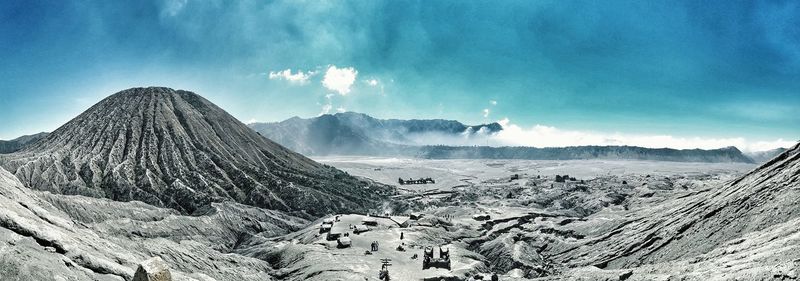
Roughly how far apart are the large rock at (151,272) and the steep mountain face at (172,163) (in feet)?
274

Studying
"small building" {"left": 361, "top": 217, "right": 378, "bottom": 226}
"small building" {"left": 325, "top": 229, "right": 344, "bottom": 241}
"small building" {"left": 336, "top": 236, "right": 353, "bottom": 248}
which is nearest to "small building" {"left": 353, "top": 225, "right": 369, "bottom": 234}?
"small building" {"left": 361, "top": 217, "right": 378, "bottom": 226}

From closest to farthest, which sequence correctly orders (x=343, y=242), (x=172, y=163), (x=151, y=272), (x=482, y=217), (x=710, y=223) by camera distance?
(x=151, y=272), (x=710, y=223), (x=343, y=242), (x=482, y=217), (x=172, y=163)

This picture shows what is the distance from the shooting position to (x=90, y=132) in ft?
444

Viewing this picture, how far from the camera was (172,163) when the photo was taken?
120062 millimetres

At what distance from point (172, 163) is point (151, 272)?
113 meters

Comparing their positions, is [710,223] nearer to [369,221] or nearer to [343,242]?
[343,242]

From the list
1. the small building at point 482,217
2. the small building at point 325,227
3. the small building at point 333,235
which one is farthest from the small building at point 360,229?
the small building at point 482,217

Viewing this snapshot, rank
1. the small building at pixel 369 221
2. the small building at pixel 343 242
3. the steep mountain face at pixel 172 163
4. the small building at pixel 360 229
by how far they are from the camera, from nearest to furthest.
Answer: the small building at pixel 343 242
the small building at pixel 360 229
the small building at pixel 369 221
the steep mountain face at pixel 172 163

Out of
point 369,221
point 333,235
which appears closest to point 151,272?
point 333,235

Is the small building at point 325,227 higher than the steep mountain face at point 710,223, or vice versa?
the steep mountain face at point 710,223

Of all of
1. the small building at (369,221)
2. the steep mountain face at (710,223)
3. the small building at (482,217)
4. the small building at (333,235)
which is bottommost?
the small building at (482,217)

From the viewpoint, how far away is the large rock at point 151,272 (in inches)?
745

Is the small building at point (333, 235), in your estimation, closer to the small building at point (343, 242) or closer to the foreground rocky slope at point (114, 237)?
the small building at point (343, 242)

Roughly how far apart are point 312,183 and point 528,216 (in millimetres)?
62140
